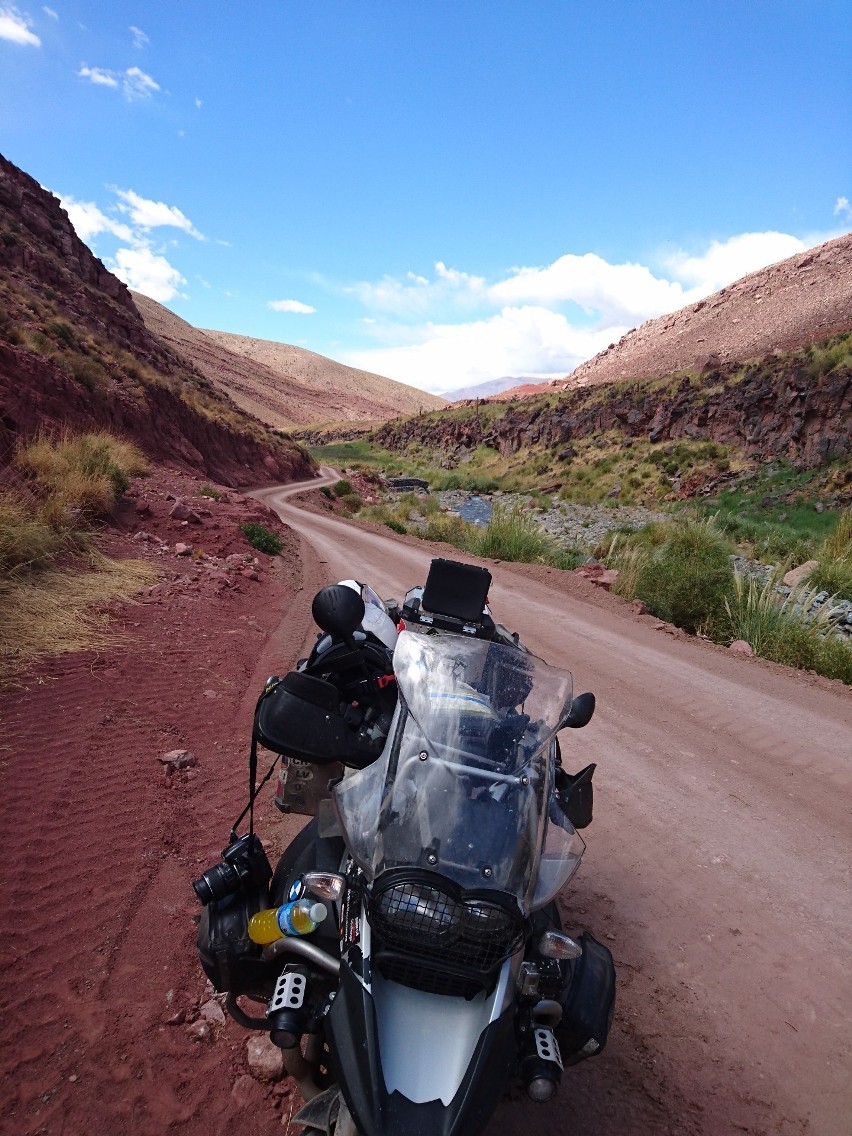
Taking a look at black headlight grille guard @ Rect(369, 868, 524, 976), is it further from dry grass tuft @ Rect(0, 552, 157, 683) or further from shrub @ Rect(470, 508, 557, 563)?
shrub @ Rect(470, 508, 557, 563)

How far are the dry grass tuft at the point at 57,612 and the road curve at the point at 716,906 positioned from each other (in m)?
4.82

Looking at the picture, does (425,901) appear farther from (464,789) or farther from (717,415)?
(717,415)

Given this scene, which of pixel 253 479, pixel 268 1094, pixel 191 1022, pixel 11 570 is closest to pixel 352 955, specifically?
pixel 268 1094

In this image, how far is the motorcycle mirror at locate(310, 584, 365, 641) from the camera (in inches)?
103

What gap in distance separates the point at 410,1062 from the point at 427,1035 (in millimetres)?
69

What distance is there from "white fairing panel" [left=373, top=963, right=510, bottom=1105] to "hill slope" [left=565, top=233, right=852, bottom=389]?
53028 millimetres

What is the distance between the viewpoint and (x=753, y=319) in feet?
237

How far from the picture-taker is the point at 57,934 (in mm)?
A: 3209

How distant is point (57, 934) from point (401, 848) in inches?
97.9

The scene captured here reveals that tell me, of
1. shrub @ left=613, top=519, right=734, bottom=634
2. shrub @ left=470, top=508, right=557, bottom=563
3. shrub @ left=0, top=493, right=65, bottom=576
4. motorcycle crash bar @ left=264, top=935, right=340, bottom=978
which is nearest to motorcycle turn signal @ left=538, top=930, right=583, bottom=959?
motorcycle crash bar @ left=264, top=935, right=340, bottom=978

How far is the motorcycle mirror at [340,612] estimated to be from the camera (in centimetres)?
261

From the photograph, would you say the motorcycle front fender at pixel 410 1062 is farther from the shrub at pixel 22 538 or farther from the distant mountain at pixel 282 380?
the distant mountain at pixel 282 380

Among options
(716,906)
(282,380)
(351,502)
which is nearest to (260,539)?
(716,906)

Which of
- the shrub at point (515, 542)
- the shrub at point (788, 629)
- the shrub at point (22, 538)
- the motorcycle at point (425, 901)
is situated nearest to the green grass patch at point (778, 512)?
the shrub at point (515, 542)
